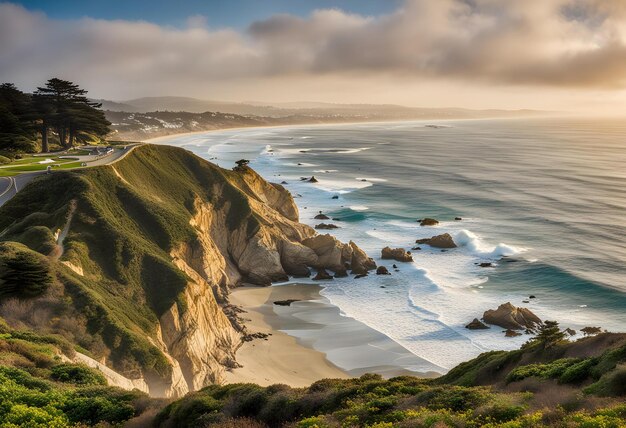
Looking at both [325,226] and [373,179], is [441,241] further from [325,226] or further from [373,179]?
[373,179]

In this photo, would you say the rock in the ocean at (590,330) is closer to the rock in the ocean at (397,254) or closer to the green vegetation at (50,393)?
the rock in the ocean at (397,254)

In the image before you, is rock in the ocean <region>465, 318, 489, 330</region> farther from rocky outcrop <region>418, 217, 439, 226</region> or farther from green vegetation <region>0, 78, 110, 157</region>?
green vegetation <region>0, 78, 110, 157</region>

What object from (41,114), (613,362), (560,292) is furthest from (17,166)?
(560,292)

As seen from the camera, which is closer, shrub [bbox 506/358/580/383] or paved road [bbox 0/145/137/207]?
shrub [bbox 506/358/580/383]

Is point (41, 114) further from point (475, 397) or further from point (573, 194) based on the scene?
point (573, 194)

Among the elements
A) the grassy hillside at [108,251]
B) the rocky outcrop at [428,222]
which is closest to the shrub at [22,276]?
the grassy hillside at [108,251]

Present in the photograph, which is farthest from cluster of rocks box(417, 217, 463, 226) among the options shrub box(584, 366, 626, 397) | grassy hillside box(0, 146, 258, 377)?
shrub box(584, 366, 626, 397)

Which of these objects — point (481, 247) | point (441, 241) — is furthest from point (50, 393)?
point (481, 247)
